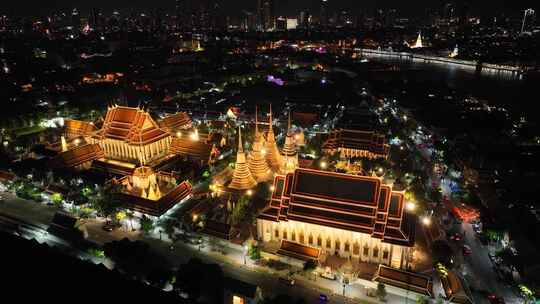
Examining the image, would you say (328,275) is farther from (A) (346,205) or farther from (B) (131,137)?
(B) (131,137)

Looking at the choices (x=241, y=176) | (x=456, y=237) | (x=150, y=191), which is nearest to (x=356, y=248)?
(x=456, y=237)

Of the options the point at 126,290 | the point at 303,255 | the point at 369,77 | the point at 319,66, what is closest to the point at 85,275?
the point at 126,290

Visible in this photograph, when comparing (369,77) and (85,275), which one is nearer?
(85,275)

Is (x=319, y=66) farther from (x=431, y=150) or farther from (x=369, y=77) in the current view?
(x=431, y=150)

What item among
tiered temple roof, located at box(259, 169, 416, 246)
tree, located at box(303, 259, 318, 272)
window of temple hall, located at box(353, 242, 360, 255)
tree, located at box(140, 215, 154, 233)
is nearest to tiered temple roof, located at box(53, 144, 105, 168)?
tree, located at box(140, 215, 154, 233)

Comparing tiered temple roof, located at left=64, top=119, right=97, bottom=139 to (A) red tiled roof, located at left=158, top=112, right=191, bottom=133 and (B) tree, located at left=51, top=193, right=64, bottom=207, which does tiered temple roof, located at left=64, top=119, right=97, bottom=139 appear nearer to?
(A) red tiled roof, located at left=158, top=112, right=191, bottom=133

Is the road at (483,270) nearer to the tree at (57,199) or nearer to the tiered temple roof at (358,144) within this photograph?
the tiered temple roof at (358,144)

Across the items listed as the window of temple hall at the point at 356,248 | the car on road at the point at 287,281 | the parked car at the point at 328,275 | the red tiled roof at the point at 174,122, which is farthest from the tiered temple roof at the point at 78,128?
the window of temple hall at the point at 356,248
